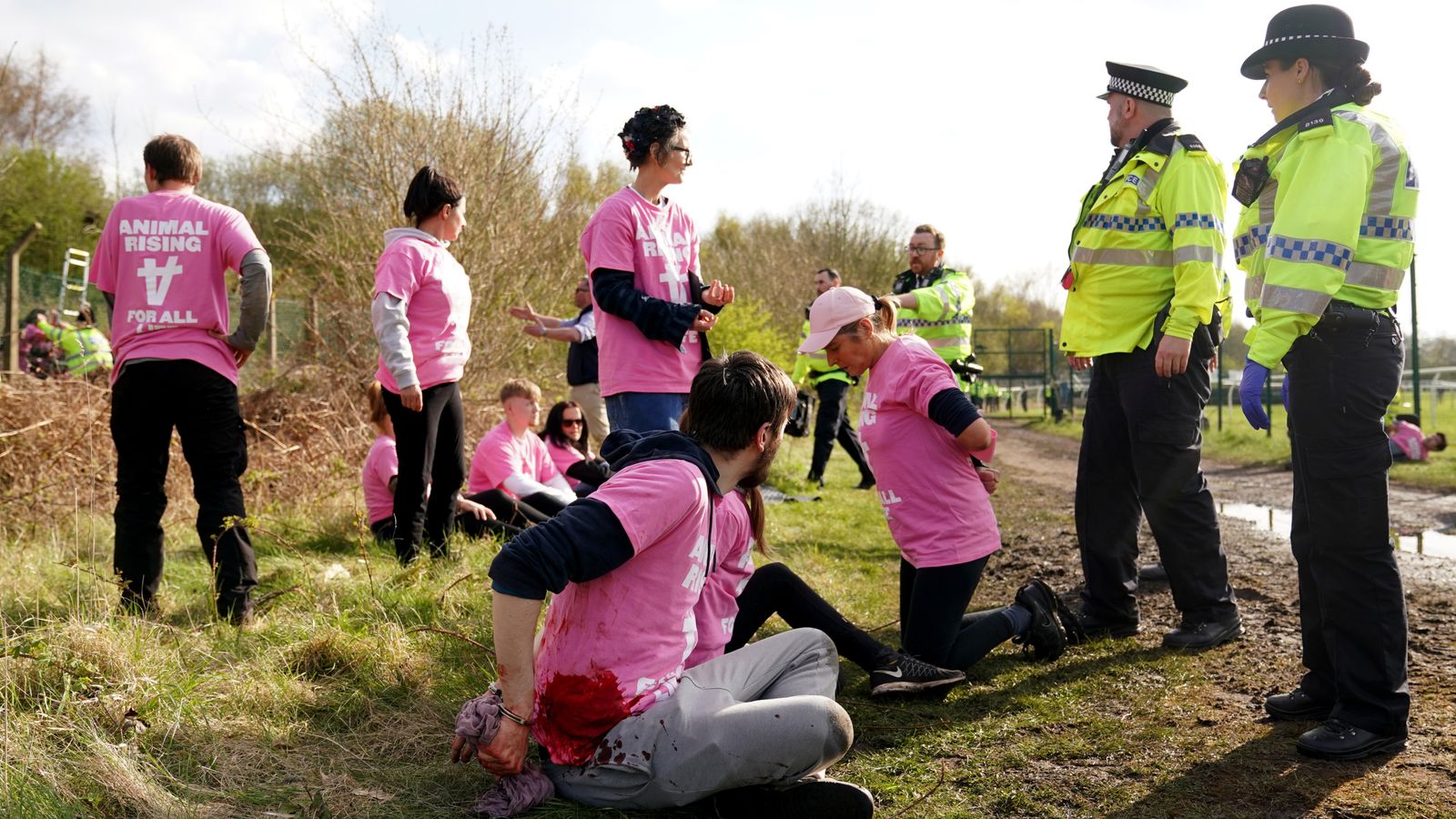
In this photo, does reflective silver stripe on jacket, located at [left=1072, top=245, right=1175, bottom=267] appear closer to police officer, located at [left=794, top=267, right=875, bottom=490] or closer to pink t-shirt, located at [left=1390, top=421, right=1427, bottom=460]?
police officer, located at [left=794, top=267, right=875, bottom=490]

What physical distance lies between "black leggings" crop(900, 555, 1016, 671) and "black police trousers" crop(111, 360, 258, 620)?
2619 millimetres

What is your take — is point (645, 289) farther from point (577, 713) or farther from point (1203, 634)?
point (1203, 634)

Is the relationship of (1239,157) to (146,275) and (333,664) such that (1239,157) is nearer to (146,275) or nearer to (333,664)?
(333,664)

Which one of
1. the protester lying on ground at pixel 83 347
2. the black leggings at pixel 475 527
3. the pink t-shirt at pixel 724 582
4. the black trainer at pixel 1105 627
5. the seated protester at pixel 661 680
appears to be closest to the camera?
the seated protester at pixel 661 680

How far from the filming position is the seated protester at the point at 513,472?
6465 mm

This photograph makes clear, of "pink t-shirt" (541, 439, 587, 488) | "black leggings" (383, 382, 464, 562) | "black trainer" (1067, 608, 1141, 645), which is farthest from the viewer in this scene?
"pink t-shirt" (541, 439, 587, 488)

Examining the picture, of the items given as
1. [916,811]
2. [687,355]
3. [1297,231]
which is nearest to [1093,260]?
[1297,231]

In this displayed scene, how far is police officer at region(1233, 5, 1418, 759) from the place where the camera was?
3.01 m

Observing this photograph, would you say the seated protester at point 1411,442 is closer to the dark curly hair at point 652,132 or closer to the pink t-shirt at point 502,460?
the pink t-shirt at point 502,460

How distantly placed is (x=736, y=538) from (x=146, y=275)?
2785 millimetres

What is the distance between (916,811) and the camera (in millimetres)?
2721

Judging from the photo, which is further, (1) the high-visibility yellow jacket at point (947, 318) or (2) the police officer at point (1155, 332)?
(1) the high-visibility yellow jacket at point (947, 318)

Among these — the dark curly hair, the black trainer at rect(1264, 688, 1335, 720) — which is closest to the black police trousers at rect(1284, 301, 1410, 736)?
the black trainer at rect(1264, 688, 1335, 720)

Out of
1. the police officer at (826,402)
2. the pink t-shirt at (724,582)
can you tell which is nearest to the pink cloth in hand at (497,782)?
the pink t-shirt at (724,582)
